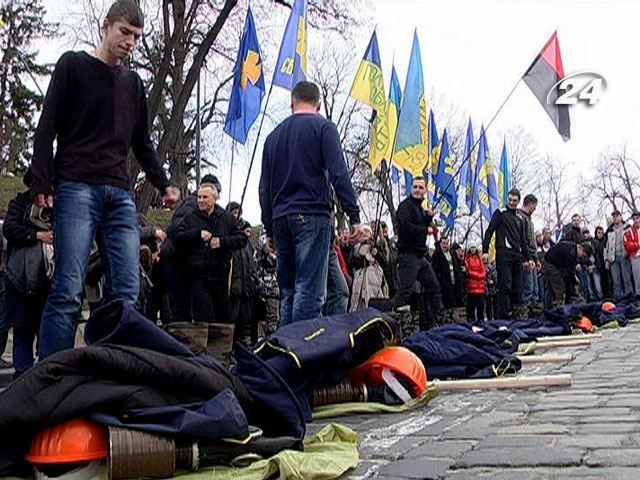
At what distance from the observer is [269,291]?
407 inches

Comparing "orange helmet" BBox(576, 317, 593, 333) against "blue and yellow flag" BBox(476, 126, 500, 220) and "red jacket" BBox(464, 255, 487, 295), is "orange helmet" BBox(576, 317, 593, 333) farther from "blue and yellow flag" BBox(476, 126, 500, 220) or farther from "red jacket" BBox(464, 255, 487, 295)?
"blue and yellow flag" BBox(476, 126, 500, 220)

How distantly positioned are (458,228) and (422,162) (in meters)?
40.2

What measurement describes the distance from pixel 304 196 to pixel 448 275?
8203mm

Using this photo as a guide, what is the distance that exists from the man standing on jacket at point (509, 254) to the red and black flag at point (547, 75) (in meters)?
1.54

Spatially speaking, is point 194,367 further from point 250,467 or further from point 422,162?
point 422,162

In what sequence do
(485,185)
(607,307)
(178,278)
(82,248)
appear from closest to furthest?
1. (82,248)
2. (178,278)
3. (607,307)
4. (485,185)

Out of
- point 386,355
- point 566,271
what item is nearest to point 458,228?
point 566,271

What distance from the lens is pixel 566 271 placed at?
627 inches

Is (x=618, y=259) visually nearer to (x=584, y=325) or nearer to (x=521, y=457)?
(x=584, y=325)

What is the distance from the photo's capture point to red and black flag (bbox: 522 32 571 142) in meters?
12.8

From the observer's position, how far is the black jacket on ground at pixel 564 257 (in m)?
15.8

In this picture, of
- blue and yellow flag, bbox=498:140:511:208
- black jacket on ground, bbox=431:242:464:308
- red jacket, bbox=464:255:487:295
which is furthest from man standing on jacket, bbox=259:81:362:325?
blue and yellow flag, bbox=498:140:511:208

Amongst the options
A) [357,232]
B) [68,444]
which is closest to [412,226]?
[357,232]

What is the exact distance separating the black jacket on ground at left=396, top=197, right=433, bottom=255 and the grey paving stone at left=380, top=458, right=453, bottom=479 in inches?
280
